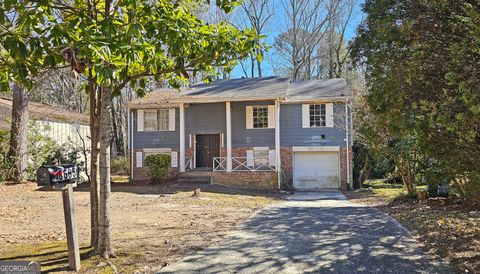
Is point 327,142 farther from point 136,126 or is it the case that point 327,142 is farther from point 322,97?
point 136,126

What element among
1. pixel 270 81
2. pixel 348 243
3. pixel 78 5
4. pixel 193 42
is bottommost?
pixel 348 243

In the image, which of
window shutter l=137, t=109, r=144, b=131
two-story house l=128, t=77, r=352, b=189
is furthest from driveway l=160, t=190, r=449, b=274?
window shutter l=137, t=109, r=144, b=131

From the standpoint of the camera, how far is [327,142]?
20906 mm

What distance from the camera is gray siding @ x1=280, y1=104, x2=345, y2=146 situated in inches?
820

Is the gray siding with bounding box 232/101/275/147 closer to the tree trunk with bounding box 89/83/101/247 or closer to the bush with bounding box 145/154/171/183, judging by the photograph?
the bush with bounding box 145/154/171/183

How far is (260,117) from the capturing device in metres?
21.6

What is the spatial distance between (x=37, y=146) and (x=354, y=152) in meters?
16.7

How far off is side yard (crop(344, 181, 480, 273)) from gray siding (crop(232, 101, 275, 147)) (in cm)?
925

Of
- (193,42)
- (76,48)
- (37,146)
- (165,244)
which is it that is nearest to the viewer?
(76,48)

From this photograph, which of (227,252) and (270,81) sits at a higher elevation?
(270,81)

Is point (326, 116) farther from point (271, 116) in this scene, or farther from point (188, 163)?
point (188, 163)

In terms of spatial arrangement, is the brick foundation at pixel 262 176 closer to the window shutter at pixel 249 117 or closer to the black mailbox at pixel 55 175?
the window shutter at pixel 249 117

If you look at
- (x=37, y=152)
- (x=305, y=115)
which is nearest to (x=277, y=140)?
(x=305, y=115)

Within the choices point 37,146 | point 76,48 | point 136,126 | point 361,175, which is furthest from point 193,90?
point 76,48
